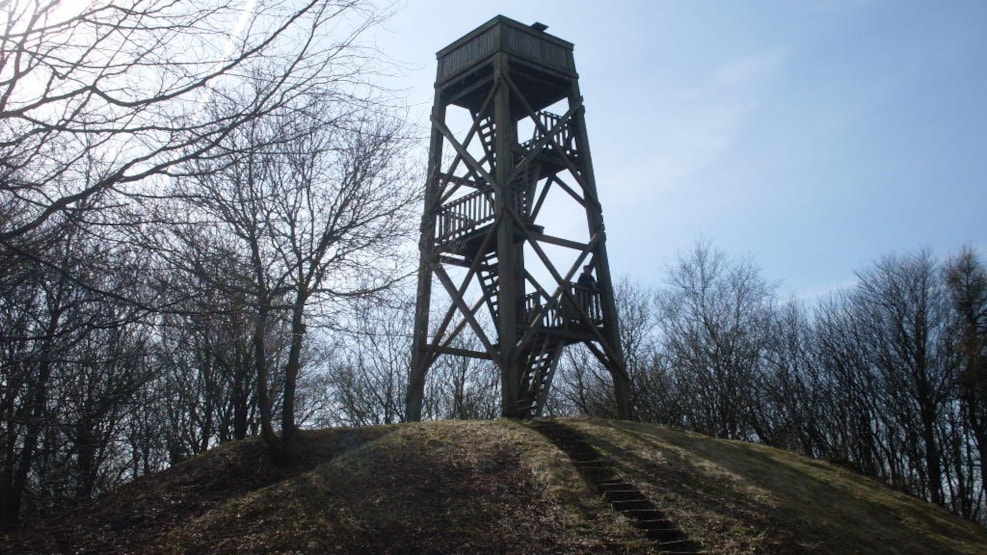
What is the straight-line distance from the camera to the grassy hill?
9922mm

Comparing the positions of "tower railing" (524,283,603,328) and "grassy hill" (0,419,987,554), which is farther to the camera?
"tower railing" (524,283,603,328)

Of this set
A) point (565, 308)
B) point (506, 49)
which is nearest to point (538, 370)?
point (565, 308)

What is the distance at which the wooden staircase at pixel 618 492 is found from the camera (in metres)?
10.2

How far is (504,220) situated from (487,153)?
9.37ft

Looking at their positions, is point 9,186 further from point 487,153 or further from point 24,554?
point 487,153

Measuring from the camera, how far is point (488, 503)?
36.1 feet

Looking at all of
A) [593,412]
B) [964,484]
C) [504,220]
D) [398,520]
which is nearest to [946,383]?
[964,484]

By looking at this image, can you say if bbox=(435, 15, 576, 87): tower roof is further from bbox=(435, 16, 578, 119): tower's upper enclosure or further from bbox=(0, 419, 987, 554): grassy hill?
bbox=(0, 419, 987, 554): grassy hill

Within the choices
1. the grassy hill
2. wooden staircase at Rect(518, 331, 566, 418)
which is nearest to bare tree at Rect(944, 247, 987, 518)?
the grassy hill

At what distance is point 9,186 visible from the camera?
4785 millimetres

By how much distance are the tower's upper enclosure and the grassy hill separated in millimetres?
8411

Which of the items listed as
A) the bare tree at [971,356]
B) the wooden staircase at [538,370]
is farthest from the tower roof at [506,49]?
the bare tree at [971,356]

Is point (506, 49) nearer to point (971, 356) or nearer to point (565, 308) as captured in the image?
point (565, 308)

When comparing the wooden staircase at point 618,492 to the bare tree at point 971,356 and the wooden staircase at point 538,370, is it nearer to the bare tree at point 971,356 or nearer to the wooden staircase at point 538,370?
the wooden staircase at point 538,370
